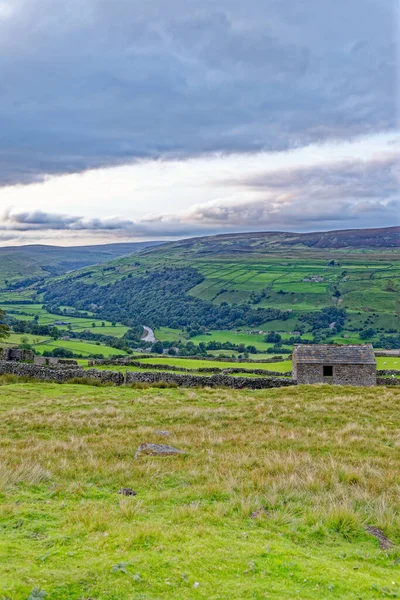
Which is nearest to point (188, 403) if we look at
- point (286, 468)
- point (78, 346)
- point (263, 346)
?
point (286, 468)

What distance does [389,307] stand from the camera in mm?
128625

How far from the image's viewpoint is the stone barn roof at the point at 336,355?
2867 cm

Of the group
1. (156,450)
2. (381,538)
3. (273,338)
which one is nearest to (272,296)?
(273,338)

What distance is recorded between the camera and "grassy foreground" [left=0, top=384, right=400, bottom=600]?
5.38 meters

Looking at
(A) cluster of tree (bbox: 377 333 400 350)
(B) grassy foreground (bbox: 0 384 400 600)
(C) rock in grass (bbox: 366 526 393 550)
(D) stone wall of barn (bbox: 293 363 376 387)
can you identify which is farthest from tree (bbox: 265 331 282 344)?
(C) rock in grass (bbox: 366 526 393 550)

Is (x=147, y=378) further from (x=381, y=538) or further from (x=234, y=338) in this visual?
(x=234, y=338)

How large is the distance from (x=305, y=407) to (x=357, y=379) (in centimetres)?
1150

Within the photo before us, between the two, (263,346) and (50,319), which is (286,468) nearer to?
(263,346)

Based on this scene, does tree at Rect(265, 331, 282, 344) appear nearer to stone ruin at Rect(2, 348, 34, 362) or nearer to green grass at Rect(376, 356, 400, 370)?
green grass at Rect(376, 356, 400, 370)

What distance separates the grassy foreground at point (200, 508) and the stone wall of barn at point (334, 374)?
12.0 meters

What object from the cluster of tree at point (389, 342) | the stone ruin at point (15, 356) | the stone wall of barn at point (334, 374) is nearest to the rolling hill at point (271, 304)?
the cluster of tree at point (389, 342)

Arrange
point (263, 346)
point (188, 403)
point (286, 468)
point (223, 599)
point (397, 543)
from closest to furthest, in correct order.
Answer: point (223, 599)
point (397, 543)
point (286, 468)
point (188, 403)
point (263, 346)

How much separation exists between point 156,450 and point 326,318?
118817mm

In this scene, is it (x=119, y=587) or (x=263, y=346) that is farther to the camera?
(x=263, y=346)
